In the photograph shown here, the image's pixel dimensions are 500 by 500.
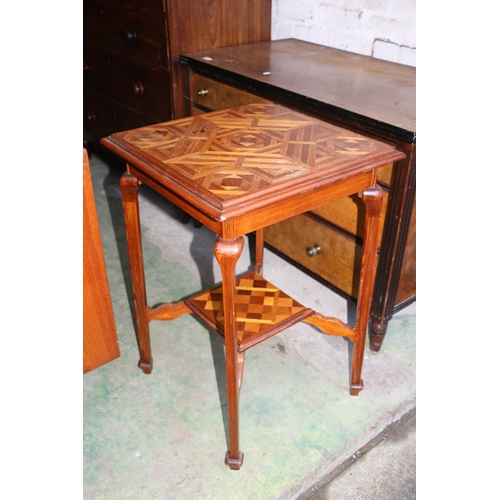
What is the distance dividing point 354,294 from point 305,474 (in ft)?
2.38

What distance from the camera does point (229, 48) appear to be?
2463 millimetres

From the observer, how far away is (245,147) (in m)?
1.42

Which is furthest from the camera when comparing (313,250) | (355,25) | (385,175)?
(355,25)

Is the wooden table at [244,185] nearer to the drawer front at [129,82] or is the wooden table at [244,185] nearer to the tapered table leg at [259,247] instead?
the tapered table leg at [259,247]

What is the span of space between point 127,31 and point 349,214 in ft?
4.78

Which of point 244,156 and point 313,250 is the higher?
point 244,156

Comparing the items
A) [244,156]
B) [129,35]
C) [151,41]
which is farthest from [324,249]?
[129,35]

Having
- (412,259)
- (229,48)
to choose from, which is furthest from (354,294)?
(229,48)

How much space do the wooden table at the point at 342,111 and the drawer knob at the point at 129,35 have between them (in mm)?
335

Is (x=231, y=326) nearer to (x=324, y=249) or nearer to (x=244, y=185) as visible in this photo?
(x=244, y=185)

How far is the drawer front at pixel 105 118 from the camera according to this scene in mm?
2840

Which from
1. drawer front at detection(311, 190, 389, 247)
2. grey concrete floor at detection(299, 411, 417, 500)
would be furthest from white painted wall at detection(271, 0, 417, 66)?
grey concrete floor at detection(299, 411, 417, 500)
